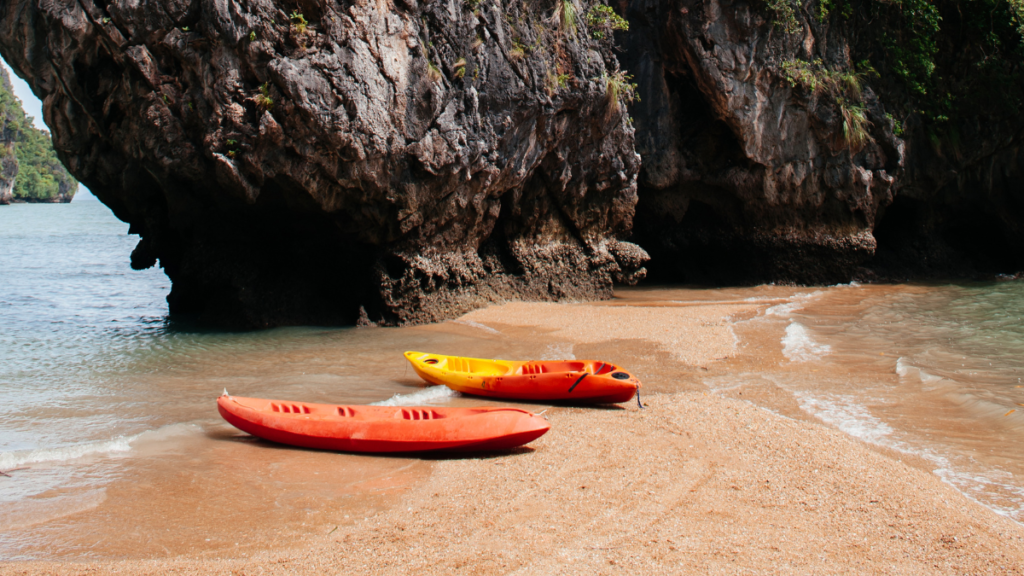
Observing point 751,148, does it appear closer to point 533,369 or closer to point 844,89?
point 844,89

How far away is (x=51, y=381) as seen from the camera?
8.38m

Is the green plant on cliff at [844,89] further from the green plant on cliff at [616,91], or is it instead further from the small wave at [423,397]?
the small wave at [423,397]

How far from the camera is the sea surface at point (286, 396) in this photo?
183 inches

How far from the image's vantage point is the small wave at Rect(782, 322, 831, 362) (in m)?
9.45

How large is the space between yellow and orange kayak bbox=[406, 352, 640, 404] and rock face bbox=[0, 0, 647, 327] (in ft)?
13.4

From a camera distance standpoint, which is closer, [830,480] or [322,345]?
[830,480]

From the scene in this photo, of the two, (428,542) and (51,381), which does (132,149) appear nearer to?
(51,381)

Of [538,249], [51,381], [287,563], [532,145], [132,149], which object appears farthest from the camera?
[538,249]

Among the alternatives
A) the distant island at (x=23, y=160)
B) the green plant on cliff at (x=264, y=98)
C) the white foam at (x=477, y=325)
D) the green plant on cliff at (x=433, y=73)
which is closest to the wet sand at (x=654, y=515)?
the white foam at (x=477, y=325)

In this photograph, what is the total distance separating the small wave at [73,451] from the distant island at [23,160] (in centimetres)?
8755

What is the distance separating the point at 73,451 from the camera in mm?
5793

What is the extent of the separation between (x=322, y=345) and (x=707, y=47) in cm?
1057

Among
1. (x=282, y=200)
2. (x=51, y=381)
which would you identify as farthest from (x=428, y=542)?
(x=282, y=200)

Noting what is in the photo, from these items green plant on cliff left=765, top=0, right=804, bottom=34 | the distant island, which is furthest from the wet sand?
the distant island
